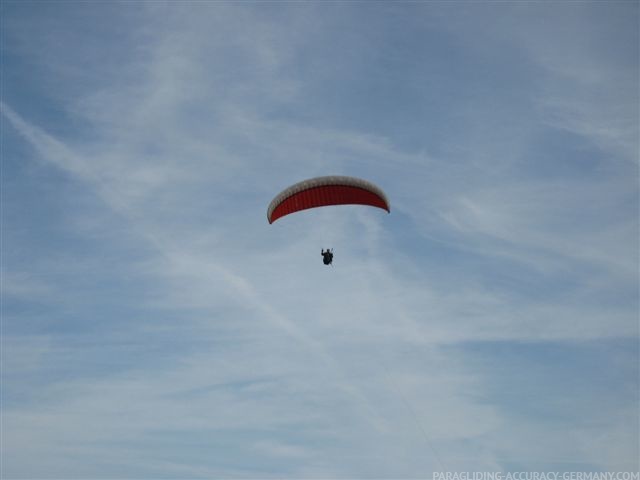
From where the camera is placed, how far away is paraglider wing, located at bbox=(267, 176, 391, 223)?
65.8 m

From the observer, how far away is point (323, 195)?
65938 millimetres

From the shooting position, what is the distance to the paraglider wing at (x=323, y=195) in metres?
65.8

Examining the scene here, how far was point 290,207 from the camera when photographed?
219ft

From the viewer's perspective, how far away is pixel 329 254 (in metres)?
72.5

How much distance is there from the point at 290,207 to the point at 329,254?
7594mm

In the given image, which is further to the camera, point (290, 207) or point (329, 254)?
point (329, 254)

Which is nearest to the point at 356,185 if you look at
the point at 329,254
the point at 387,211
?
the point at 387,211

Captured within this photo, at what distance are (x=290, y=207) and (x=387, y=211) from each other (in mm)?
8123

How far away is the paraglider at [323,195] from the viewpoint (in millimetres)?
65750

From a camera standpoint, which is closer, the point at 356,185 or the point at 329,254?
the point at 356,185

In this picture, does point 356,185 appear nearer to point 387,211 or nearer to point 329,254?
point 387,211

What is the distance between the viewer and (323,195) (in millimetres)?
65938

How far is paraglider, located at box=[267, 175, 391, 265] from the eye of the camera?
216 ft

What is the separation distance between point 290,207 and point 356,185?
18.4 ft
